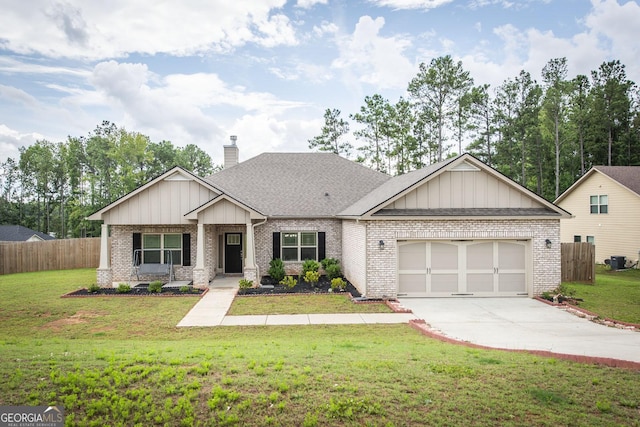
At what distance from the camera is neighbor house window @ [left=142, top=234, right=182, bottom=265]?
59.7 feet

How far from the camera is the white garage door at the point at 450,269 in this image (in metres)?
14.6

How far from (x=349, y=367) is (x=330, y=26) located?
52.9ft

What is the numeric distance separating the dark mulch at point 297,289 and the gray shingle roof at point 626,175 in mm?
19200

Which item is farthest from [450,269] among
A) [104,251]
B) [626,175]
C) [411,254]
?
[626,175]

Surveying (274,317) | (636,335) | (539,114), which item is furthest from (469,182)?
(539,114)

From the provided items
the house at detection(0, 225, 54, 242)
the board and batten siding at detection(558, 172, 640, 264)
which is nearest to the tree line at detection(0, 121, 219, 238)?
the house at detection(0, 225, 54, 242)

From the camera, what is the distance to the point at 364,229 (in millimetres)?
14523

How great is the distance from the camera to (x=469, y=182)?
1484 cm

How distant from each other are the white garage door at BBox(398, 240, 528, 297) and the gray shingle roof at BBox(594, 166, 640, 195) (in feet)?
50.1

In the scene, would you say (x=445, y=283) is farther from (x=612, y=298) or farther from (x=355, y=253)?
(x=612, y=298)

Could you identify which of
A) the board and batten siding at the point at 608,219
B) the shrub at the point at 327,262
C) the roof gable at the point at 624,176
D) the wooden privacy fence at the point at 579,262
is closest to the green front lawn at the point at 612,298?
the wooden privacy fence at the point at 579,262

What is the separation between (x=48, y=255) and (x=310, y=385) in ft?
78.0

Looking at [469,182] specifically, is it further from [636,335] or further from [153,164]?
[153,164]

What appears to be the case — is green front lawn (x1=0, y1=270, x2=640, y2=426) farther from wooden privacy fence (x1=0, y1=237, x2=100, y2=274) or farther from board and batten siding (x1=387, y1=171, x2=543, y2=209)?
wooden privacy fence (x1=0, y1=237, x2=100, y2=274)
